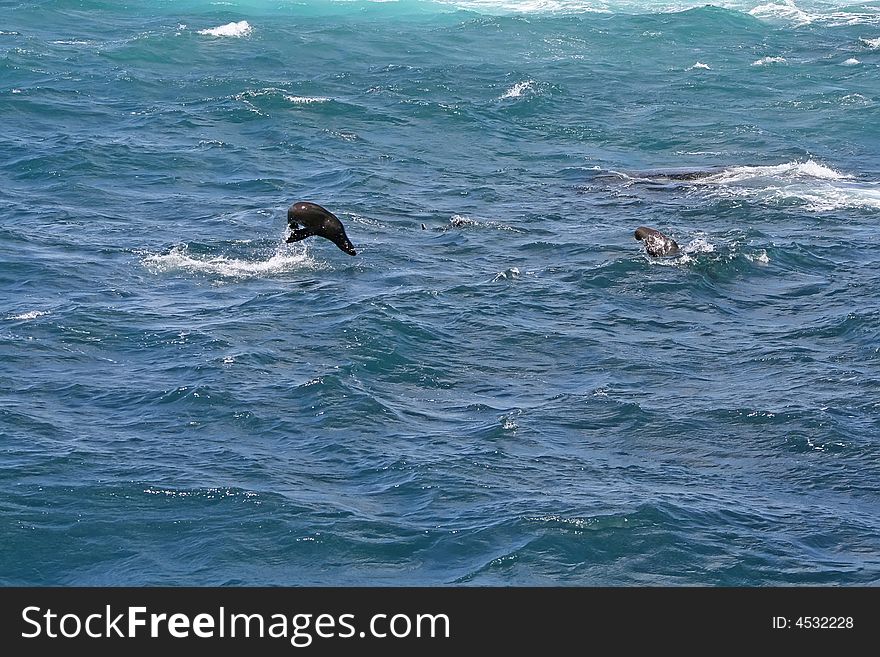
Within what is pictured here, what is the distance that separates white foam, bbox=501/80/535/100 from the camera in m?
51.5

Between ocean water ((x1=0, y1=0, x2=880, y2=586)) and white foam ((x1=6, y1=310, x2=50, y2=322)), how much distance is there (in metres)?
0.11

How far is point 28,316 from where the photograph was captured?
28.1m

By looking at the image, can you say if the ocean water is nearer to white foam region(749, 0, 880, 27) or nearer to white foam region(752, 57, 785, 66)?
white foam region(752, 57, 785, 66)

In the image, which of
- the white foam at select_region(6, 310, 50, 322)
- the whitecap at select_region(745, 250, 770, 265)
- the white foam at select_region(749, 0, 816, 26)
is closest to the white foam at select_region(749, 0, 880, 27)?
the white foam at select_region(749, 0, 816, 26)

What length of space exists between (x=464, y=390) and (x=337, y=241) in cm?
824

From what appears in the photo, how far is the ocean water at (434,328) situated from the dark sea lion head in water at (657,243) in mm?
916

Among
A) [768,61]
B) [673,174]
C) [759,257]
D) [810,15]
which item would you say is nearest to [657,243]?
[759,257]

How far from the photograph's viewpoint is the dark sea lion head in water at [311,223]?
31.6 m

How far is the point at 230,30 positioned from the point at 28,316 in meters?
37.3

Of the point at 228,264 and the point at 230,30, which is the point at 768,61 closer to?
the point at 230,30

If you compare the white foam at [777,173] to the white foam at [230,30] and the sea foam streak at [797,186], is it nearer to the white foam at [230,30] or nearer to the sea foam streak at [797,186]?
the sea foam streak at [797,186]

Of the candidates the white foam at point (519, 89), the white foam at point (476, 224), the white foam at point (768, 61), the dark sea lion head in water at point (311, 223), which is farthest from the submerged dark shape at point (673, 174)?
the white foam at point (768, 61)

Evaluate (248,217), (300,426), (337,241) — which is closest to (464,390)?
(300,426)

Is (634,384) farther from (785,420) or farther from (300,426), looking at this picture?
(300,426)
